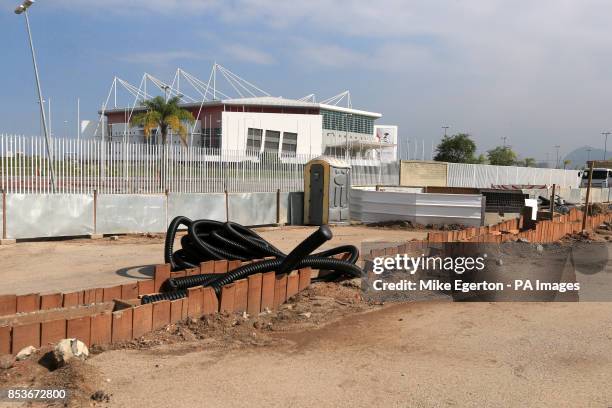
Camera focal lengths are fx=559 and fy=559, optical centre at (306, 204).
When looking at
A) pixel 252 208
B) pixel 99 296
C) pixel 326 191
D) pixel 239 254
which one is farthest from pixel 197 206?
pixel 99 296

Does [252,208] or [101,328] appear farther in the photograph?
[252,208]

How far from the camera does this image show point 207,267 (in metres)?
7.29

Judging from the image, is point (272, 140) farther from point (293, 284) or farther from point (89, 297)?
point (89, 297)

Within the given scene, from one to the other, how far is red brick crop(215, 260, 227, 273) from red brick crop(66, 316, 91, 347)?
101 inches

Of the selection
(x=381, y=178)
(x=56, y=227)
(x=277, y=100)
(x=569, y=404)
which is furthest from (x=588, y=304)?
(x=277, y=100)

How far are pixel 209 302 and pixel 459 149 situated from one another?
62.5 metres

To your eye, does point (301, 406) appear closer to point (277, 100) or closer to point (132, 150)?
point (132, 150)

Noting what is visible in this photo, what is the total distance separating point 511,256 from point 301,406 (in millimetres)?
6937

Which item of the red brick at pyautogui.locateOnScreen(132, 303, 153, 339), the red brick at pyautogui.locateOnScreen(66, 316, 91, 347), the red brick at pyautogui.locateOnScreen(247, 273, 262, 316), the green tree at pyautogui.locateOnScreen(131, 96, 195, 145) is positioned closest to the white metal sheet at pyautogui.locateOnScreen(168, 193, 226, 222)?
the red brick at pyautogui.locateOnScreen(247, 273, 262, 316)

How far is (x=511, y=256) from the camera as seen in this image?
389 inches

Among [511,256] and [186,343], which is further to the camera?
[511,256]

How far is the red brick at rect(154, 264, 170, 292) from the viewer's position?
21.9 ft

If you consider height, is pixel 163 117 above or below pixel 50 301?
above

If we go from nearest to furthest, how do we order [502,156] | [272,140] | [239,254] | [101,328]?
1. [101,328]
2. [239,254]
3. [272,140]
4. [502,156]
